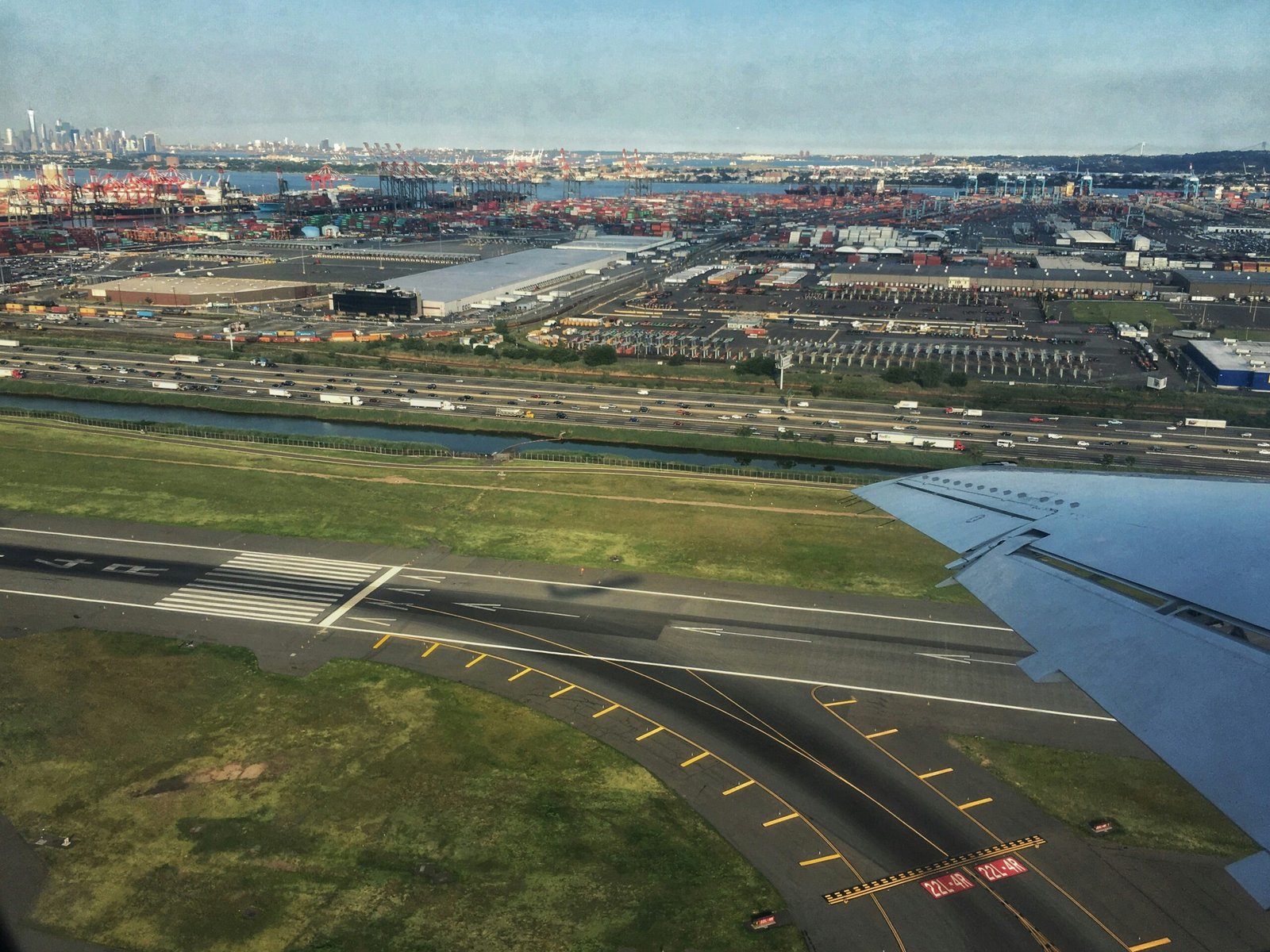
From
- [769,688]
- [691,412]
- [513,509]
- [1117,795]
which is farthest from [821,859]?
[691,412]

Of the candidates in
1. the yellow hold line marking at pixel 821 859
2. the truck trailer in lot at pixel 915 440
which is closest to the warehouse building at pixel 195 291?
the truck trailer in lot at pixel 915 440

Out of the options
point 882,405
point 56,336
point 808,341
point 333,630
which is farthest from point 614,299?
point 333,630

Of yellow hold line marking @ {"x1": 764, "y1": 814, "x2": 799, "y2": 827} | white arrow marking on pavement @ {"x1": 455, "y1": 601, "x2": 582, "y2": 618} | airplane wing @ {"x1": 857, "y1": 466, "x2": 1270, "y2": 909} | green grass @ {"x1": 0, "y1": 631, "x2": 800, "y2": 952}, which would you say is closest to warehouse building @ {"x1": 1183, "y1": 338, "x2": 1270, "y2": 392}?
white arrow marking on pavement @ {"x1": 455, "y1": 601, "x2": 582, "y2": 618}

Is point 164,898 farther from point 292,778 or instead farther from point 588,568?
point 588,568

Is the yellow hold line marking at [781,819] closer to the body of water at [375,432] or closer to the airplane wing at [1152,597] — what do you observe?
the airplane wing at [1152,597]

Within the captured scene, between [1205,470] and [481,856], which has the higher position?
[1205,470]
